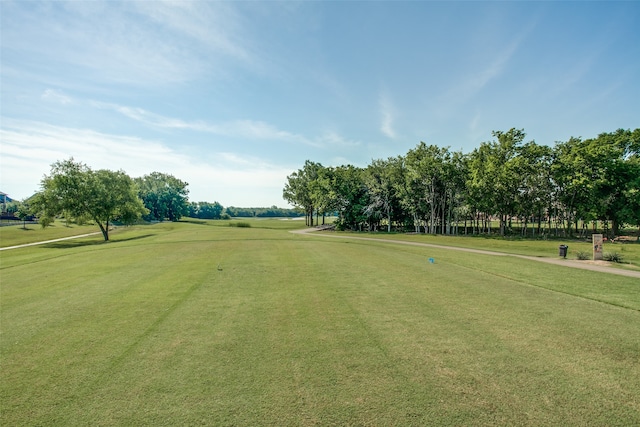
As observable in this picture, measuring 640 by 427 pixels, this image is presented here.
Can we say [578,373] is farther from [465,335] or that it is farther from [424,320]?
[424,320]

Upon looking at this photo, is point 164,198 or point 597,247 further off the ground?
point 164,198

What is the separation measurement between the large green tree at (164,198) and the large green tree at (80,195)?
50.0 m

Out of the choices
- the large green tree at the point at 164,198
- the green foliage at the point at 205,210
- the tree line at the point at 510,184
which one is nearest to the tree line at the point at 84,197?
the tree line at the point at 510,184

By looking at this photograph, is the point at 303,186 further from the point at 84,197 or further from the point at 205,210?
the point at 205,210

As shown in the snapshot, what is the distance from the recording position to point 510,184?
4484cm

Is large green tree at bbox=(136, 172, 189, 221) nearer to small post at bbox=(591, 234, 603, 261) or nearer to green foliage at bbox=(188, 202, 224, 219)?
green foliage at bbox=(188, 202, 224, 219)

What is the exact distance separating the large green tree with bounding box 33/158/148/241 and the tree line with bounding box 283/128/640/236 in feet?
119

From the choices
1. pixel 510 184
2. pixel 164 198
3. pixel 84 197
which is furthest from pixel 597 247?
pixel 164 198

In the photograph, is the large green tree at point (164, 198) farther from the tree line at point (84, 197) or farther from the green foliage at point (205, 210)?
the tree line at point (84, 197)

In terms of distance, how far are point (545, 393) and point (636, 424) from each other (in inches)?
36.0

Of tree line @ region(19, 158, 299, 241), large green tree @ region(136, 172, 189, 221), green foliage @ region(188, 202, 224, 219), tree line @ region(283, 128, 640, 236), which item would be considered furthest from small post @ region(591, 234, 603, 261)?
green foliage @ region(188, 202, 224, 219)

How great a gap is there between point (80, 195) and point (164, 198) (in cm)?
5713

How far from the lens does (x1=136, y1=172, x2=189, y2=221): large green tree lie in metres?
96.8

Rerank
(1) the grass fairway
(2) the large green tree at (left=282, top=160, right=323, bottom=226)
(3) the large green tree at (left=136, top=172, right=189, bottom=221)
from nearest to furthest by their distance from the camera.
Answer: (1) the grass fairway
(2) the large green tree at (left=282, top=160, right=323, bottom=226)
(3) the large green tree at (left=136, top=172, right=189, bottom=221)
